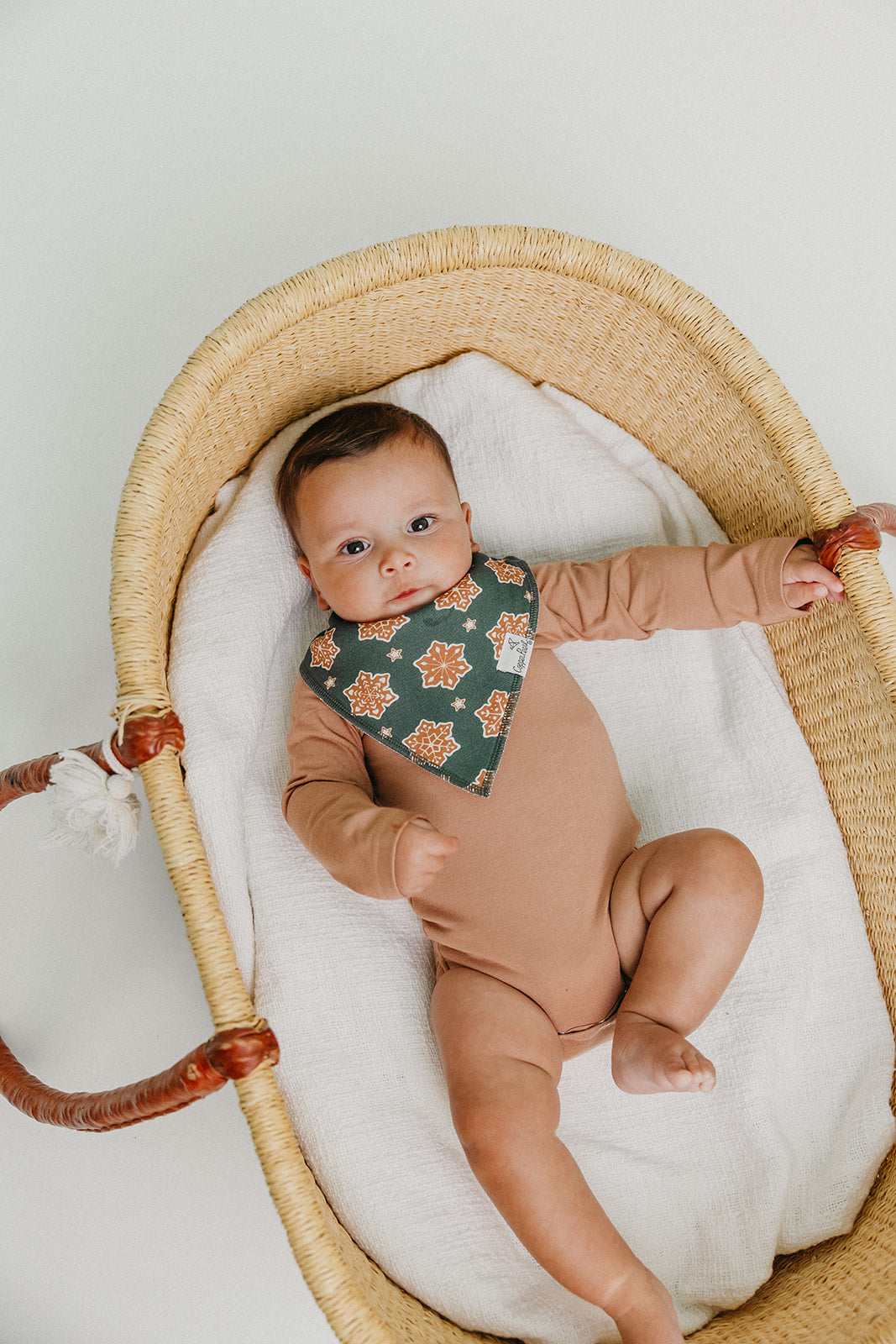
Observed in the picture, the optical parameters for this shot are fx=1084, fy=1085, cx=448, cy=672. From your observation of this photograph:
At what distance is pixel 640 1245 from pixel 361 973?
513 mm

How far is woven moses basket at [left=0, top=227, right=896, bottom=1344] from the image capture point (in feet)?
3.81

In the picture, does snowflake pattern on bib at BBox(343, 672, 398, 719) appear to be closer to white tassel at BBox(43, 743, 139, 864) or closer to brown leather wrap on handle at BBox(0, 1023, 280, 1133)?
white tassel at BBox(43, 743, 139, 864)

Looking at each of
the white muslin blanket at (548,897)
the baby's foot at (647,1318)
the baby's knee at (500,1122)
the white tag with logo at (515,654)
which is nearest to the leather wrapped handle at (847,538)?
the white muslin blanket at (548,897)

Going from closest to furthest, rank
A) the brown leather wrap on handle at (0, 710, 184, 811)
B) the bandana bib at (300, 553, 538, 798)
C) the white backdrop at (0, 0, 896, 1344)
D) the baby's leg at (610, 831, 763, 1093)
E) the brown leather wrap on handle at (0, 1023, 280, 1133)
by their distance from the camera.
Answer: the brown leather wrap on handle at (0, 1023, 280, 1133)
the brown leather wrap on handle at (0, 710, 184, 811)
the baby's leg at (610, 831, 763, 1093)
the bandana bib at (300, 553, 538, 798)
the white backdrop at (0, 0, 896, 1344)

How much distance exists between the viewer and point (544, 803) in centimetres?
140

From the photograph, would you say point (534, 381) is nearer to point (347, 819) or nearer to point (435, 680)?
point (435, 680)

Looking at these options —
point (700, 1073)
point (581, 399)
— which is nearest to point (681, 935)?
point (700, 1073)

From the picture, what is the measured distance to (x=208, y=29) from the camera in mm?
1979

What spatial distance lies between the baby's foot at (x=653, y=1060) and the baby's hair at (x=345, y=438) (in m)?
0.76

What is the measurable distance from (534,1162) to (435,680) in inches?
23.2

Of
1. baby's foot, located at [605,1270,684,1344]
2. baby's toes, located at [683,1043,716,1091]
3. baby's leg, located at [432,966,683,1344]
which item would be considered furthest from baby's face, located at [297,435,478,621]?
baby's foot, located at [605,1270,684,1344]

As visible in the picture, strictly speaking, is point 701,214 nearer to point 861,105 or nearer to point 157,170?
point 861,105

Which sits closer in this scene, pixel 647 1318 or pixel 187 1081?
pixel 187 1081

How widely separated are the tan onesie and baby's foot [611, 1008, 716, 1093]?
0.09 meters
